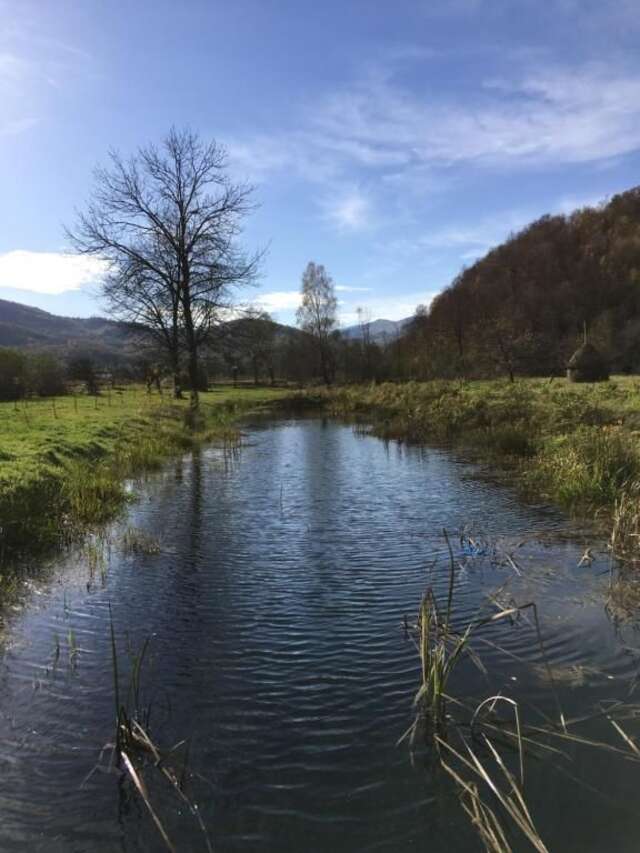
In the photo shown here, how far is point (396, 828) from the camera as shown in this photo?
3984 mm

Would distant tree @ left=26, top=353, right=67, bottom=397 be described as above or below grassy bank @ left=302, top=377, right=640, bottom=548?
above

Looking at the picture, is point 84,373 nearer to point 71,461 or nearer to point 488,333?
point 71,461

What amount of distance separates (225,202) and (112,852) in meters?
37.0

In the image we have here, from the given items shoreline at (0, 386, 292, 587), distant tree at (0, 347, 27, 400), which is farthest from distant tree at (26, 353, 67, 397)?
shoreline at (0, 386, 292, 587)

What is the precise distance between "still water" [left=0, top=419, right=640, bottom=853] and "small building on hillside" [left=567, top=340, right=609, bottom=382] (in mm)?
24245

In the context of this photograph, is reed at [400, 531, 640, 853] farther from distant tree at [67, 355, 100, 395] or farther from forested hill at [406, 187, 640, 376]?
forested hill at [406, 187, 640, 376]

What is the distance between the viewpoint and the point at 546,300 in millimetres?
90875

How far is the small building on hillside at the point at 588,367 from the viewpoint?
33719mm

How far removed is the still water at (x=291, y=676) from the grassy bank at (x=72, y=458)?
2.48 ft

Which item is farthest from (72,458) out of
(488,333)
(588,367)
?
(488,333)

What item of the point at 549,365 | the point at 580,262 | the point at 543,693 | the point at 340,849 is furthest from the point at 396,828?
the point at 580,262

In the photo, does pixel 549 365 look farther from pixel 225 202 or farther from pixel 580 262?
pixel 580 262

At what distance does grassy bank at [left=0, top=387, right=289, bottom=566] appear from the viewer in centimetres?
989

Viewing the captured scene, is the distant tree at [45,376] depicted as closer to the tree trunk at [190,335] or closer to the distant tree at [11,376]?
the distant tree at [11,376]
